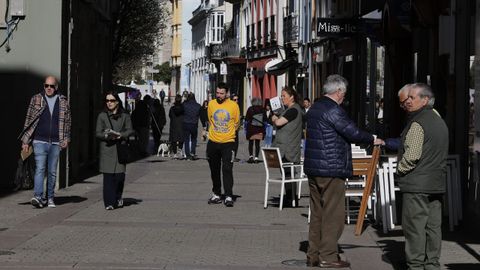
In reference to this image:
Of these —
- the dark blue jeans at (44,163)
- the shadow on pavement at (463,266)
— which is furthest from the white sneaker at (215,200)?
the shadow on pavement at (463,266)

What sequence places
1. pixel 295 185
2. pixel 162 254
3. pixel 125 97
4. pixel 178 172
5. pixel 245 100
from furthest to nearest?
pixel 245 100 < pixel 125 97 < pixel 178 172 < pixel 295 185 < pixel 162 254

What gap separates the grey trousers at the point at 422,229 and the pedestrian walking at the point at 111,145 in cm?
Answer: 676

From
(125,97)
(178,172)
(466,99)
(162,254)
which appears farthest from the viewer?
(125,97)

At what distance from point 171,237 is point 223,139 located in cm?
417

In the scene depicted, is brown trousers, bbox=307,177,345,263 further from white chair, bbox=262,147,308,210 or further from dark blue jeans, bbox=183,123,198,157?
dark blue jeans, bbox=183,123,198,157

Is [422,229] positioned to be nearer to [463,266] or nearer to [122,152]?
[463,266]

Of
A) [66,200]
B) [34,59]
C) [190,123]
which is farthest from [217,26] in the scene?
[66,200]

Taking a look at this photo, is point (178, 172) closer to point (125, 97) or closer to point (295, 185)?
point (295, 185)

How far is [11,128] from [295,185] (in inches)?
207

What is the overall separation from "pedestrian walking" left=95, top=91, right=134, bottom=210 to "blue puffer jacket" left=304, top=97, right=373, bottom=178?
5686 millimetres

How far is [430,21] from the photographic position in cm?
1820

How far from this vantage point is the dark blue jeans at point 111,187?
52.0 ft

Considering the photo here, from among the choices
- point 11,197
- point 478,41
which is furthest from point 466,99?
point 11,197

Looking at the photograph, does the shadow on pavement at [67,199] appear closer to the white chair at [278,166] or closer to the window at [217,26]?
the white chair at [278,166]
